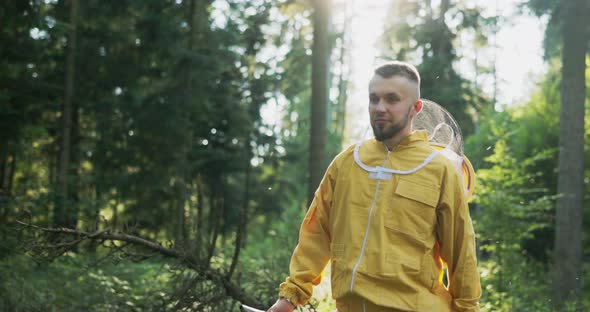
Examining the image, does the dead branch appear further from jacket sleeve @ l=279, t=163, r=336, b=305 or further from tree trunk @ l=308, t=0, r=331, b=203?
tree trunk @ l=308, t=0, r=331, b=203

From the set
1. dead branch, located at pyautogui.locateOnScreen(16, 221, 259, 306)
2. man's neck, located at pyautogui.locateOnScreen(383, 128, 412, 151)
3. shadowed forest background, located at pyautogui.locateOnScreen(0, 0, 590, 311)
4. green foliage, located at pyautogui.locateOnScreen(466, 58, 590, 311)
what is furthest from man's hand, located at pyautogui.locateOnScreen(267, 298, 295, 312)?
green foliage, located at pyautogui.locateOnScreen(466, 58, 590, 311)

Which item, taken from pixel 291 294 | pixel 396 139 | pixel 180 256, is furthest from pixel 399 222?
pixel 180 256

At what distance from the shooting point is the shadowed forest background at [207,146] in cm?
783

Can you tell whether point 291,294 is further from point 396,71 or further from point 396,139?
point 396,71

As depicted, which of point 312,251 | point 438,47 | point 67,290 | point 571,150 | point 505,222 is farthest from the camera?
point 438,47

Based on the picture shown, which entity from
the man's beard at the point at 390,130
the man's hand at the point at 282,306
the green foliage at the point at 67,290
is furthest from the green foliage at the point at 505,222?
the man's hand at the point at 282,306

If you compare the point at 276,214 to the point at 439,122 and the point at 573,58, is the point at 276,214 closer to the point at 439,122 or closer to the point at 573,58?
the point at 573,58

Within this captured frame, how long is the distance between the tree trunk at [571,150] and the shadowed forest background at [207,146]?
0.03 m

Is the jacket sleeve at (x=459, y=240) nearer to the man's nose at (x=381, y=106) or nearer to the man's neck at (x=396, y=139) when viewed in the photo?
the man's neck at (x=396, y=139)

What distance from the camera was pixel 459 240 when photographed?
329 centimetres

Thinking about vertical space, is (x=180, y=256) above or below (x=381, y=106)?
below

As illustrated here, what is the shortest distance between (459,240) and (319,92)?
36.8ft

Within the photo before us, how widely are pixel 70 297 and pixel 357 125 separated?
3847 cm

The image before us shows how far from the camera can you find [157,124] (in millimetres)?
20984
